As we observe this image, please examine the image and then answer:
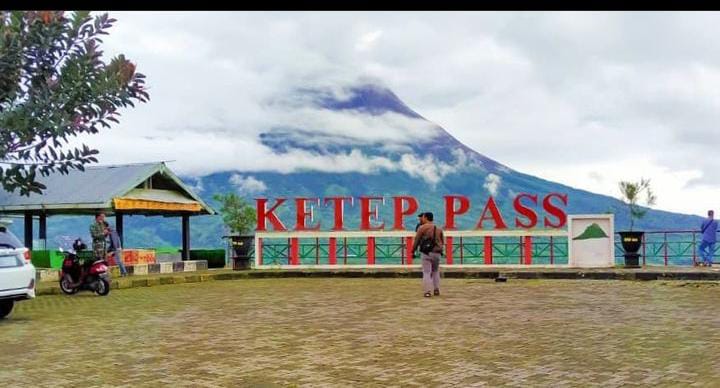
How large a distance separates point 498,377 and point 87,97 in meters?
6.60

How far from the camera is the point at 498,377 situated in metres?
6.32

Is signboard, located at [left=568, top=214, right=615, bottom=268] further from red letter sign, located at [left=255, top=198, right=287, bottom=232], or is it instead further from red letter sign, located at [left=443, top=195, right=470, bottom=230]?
red letter sign, located at [left=255, top=198, right=287, bottom=232]

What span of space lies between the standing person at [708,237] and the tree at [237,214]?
61.1 feet

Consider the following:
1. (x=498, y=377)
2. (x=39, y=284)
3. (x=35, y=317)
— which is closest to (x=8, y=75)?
(x=35, y=317)

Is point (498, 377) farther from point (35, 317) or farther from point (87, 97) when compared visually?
point (35, 317)

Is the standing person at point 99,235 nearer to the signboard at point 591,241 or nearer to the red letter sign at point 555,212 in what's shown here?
the red letter sign at point 555,212

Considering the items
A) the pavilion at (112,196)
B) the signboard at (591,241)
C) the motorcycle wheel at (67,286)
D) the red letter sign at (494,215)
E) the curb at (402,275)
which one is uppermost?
the pavilion at (112,196)

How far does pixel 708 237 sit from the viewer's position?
1994 cm

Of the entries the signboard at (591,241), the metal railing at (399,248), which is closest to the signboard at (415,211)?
the metal railing at (399,248)

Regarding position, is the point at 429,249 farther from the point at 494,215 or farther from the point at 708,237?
the point at 708,237

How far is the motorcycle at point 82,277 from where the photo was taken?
14961 millimetres

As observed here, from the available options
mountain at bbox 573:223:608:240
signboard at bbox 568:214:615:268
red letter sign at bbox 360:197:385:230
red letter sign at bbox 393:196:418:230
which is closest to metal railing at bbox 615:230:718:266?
signboard at bbox 568:214:615:268

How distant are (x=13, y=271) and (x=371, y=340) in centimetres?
575

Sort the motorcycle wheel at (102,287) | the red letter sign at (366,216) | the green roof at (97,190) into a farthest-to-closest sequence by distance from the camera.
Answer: the red letter sign at (366,216) < the green roof at (97,190) < the motorcycle wheel at (102,287)
